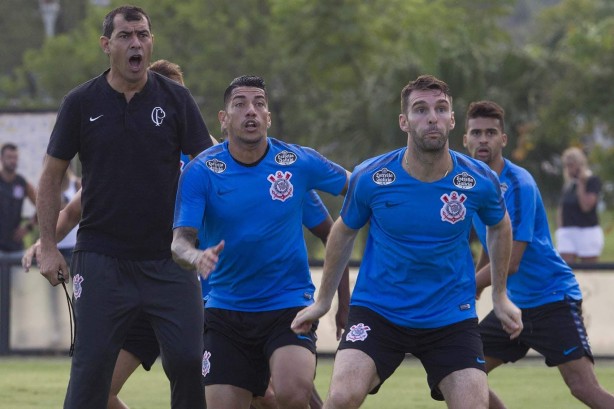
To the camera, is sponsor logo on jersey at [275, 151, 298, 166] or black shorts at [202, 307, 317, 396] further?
sponsor logo on jersey at [275, 151, 298, 166]

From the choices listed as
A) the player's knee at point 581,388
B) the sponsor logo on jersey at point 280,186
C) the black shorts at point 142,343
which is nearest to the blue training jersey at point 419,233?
the sponsor logo on jersey at point 280,186

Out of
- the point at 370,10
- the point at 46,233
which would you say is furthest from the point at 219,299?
the point at 370,10

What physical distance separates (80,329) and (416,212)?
1.83 metres

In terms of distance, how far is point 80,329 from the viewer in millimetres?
7465

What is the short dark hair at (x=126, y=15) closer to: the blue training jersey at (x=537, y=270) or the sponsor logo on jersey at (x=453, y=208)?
the sponsor logo on jersey at (x=453, y=208)

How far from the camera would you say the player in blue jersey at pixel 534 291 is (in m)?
8.69

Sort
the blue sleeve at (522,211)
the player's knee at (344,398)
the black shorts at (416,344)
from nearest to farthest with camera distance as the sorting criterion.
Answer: the player's knee at (344,398)
the black shorts at (416,344)
the blue sleeve at (522,211)

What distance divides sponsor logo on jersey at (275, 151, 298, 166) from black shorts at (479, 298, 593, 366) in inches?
78.1

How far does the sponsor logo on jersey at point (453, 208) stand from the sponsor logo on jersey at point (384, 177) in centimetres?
27

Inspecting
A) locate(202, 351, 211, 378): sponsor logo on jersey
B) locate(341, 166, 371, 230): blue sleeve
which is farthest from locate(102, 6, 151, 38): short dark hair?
locate(202, 351, 211, 378): sponsor logo on jersey

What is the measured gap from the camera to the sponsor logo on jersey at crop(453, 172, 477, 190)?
730 cm

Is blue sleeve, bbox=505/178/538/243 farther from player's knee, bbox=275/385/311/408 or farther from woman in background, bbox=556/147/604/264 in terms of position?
woman in background, bbox=556/147/604/264

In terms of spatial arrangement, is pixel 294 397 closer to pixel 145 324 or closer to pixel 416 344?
pixel 416 344

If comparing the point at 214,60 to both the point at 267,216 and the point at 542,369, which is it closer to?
the point at 542,369
